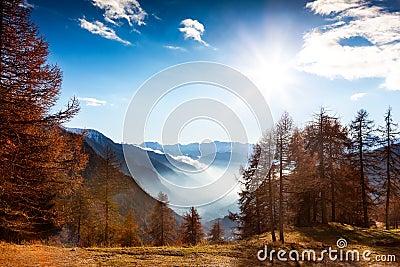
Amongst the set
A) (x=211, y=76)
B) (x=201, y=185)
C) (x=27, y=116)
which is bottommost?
(x=201, y=185)

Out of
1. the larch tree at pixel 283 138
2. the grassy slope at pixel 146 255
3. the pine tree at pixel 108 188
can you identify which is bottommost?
the grassy slope at pixel 146 255

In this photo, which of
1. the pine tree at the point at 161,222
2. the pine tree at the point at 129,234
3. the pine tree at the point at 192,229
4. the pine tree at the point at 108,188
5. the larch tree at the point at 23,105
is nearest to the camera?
the larch tree at the point at 23,105

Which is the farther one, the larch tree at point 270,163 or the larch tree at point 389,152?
the larch tree at point 389,152

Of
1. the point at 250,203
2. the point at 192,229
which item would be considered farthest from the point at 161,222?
the point at 250,203

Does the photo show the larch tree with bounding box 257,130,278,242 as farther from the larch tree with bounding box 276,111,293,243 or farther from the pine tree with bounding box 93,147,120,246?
the pine tree with bounding box 93,147,120,246

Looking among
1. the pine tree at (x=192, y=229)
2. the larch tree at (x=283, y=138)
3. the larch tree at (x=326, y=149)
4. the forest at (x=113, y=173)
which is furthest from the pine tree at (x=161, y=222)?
the larch tree at (x=283, y=138)

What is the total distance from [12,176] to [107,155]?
20.6 metres

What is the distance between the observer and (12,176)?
500 inches

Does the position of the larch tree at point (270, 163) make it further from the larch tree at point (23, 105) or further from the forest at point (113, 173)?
the larch tree at point (23, 105)

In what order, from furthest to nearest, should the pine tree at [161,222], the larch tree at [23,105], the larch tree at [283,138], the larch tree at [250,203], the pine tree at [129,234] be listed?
the pine tree at [161,222] → the pine tree at [129,234] → the larch tree at [250,203] → the larch tree at [283,138] → the larch tree at [23,105]

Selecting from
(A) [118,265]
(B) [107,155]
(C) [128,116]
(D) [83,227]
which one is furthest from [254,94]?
(D) [83,227]

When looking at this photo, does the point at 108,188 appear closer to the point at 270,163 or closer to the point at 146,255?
the point at 146,255

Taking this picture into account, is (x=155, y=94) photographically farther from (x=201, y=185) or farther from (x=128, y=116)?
(x=201, y=185)

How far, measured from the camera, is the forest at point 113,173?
43.3ft
